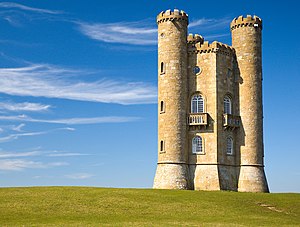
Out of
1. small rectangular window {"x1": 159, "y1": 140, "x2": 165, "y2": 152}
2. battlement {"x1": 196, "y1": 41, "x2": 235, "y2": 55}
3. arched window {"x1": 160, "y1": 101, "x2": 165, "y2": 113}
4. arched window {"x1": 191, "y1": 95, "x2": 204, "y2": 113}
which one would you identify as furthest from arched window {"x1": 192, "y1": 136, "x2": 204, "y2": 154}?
battlement {"x1": 196, "y1": 41, "x2": 235, "y2": 55}

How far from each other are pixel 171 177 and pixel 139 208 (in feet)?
60.9

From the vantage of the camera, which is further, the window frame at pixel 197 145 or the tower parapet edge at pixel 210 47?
the tower parapet edge at pixel 210 47

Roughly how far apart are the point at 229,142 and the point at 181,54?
12.2 metres

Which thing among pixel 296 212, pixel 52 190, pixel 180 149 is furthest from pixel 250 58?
pixel 52 190

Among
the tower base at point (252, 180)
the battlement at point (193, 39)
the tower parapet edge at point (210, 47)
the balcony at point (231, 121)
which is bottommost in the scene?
the tower base at point (252, 180)

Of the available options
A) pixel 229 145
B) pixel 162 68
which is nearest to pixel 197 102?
pixel 162 68

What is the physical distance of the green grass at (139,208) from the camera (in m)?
38.1

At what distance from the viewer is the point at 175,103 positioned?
63.0 meters

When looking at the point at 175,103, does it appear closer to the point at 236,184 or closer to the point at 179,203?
the point at 236,184

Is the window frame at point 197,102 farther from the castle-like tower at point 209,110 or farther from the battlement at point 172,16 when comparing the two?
the battlement at point 172,16

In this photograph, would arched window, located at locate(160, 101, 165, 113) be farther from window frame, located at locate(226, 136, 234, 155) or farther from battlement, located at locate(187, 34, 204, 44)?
battlement, located at locate(187, 34, 204, 44)

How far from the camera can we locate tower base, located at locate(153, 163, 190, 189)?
61.1 meters

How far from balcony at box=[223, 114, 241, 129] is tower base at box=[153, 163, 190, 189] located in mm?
7182

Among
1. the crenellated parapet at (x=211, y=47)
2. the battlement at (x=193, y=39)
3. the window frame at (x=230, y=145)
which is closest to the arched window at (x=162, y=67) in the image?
the crenellated parapet at (x=211, y=47)
